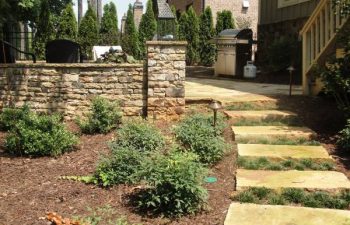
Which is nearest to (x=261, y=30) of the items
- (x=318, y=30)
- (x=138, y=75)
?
(x=318, y=30)

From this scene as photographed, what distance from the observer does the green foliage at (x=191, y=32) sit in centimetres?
1642

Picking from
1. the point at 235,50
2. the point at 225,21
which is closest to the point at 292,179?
the point at 235,50

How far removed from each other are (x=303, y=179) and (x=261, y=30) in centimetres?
841

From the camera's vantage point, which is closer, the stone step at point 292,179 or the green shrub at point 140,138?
the stone step at point 292,179

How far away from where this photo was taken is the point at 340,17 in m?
6.42

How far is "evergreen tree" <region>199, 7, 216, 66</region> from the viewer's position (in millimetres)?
16406

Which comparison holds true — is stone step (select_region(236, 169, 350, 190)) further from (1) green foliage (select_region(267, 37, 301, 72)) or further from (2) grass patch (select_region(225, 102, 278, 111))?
(1) green foliage (select_region(267, 37, 301, 72))

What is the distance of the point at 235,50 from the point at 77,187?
22.3ft

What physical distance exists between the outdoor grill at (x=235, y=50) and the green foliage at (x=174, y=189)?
22.8 ft

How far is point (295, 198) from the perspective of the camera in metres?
4.11

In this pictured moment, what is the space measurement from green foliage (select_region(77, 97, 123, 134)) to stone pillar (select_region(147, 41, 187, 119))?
0.61 m

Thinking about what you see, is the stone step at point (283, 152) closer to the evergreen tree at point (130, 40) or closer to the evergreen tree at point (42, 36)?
the evergreen tree at point (42, 36)

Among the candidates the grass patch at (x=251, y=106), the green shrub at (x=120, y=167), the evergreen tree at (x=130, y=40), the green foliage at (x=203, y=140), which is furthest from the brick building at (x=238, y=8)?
the green shrub at (x=120, y=167)

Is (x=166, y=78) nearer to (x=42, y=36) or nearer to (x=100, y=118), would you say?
(x=100, y=118)
